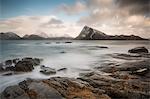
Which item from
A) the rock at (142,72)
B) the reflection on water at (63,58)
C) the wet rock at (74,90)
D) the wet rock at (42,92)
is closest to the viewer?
the wet rock at (42,92)

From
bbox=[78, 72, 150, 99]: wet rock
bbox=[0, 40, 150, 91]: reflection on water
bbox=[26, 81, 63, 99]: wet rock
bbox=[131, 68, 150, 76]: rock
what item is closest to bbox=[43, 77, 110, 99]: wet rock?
bbox=[26, 81, 63, 99]: wet rock

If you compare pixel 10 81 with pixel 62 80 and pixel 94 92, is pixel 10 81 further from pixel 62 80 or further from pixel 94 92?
pixel 94 92

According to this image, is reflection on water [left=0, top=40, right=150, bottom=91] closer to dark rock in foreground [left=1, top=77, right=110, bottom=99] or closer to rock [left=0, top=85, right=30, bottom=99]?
rock [left=0, top=85, right=30, bottom=99]

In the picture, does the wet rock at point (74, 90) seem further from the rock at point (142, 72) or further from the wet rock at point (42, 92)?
the rock at point (142, 72)

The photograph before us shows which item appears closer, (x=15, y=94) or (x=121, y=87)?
(x=15, y=94)

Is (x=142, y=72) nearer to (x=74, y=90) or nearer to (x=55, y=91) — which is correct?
(x=74, y=90)

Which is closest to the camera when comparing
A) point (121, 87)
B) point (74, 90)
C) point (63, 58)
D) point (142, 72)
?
point (74, 90)

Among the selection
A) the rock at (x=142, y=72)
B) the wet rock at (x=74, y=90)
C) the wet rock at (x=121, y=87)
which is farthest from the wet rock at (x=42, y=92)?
the rock at (x=142, y=72)

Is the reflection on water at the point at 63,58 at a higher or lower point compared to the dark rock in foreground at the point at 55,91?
lower

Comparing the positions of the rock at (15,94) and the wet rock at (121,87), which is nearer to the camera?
the rock at (15,94)

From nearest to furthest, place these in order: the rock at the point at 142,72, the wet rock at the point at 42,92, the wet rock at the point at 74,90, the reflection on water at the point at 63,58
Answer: the wet rock at the point at 42,92
the wet rock at the point at 74,90
the rock at the point at 142,72
the reflection on water at the point at 63,58

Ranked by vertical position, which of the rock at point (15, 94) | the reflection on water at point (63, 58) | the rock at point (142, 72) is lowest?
the reflection on water at point (63, 58)

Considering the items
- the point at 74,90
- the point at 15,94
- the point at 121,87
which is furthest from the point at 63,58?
the point at 15,94

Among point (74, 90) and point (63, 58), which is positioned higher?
point (74, 90)
